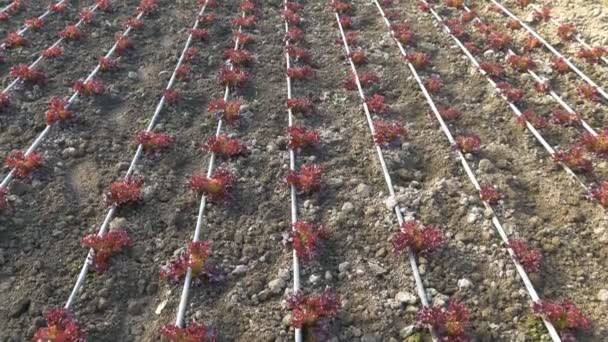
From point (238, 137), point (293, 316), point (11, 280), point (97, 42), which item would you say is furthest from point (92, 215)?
point (97, 42)

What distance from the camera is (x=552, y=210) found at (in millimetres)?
8477

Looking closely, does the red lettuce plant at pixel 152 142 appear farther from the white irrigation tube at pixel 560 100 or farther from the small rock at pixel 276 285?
the white irrigation tube at pixel 560 100

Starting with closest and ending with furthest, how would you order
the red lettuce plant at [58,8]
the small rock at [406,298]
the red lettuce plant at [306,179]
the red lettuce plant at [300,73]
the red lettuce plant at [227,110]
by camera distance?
the small rock at [406,298] < the red lettuce plant at [306,179] < the red lettuce plant at [227,110] < the red lettuce plant at [300,73] < the red lettuce plant at [58,8]

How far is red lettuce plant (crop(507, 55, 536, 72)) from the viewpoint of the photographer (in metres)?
12.5

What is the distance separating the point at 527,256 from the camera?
731 cm

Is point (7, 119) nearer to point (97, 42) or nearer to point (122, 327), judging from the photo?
point (97, 42)

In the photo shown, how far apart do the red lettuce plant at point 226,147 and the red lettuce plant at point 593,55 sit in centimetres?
860

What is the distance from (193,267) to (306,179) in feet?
8.13

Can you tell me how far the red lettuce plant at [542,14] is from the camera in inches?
581

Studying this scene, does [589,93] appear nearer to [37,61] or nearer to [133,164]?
[133,164]

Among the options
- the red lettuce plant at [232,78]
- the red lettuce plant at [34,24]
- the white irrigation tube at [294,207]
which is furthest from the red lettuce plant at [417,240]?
the red lettuce plant at [34,24]

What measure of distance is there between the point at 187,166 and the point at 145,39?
6096mm

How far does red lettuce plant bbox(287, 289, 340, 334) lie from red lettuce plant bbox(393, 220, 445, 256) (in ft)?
4.33

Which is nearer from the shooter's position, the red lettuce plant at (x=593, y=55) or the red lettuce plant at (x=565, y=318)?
the red lettuce plant at (x=565, y=318)
